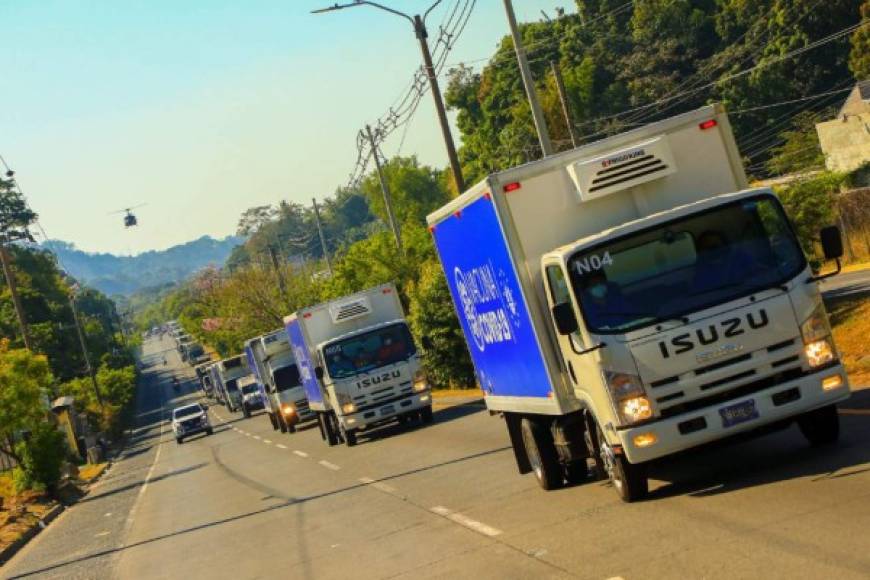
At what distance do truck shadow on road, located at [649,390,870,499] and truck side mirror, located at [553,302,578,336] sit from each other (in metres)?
1.57

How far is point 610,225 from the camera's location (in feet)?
38.8

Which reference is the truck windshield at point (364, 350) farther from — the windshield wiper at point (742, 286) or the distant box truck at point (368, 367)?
the windshield wiper at point (742, 286)

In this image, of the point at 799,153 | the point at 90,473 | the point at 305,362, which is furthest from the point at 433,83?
the point at 799,153

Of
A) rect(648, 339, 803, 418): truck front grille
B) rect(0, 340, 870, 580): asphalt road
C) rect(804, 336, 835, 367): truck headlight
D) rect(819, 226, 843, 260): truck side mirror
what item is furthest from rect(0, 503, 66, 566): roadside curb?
rect(819, 226, 843, 260): truck side mirror

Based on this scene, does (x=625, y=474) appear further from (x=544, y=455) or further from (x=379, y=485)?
(x=379, y=485)

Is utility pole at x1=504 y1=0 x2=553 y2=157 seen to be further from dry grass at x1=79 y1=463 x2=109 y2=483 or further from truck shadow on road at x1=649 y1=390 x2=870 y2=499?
dry grass at x1=79 y1=463 x2=109 y2=483

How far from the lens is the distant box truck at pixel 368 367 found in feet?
94.7

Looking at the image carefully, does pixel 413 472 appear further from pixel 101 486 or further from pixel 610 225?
pixel 101 486

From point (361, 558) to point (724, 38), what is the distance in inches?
3024

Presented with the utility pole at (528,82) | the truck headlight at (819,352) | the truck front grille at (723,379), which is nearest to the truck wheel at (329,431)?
the utility pole at (528,82)

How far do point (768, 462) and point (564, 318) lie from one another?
→ 2.78 m

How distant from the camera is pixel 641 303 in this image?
1082 cm

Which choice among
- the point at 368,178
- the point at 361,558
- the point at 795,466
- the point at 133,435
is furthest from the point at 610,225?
the point at 368,178

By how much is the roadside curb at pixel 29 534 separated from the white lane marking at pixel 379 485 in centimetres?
838
